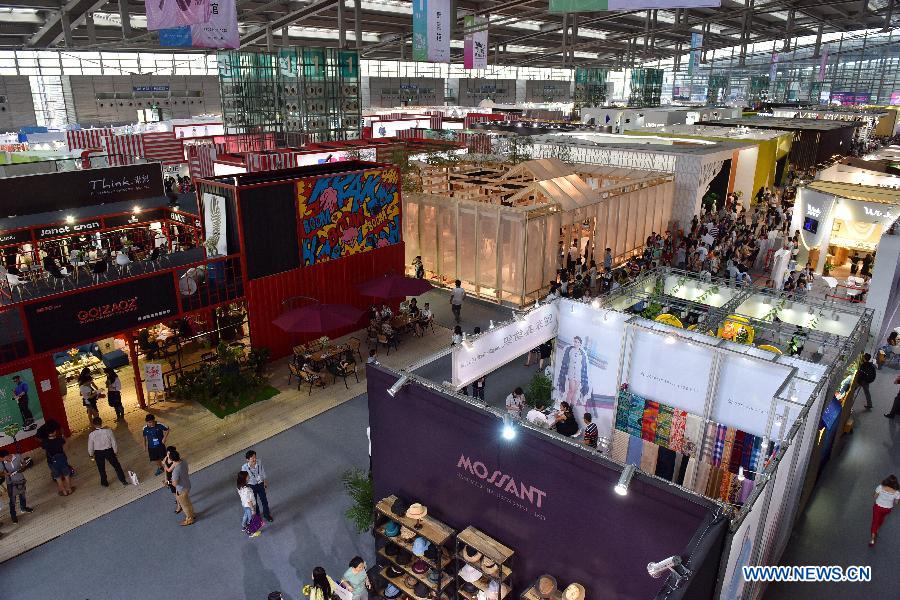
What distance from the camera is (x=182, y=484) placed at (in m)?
7.54

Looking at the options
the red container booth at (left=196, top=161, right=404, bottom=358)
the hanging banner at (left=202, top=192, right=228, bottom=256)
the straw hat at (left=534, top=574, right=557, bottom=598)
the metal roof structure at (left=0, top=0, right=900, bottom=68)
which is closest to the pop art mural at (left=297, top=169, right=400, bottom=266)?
the red container booth at (left=196, top=161, right=404, bottom=358)

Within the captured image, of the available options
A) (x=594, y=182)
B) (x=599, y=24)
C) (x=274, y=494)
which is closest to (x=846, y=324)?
(x=274, y=494)

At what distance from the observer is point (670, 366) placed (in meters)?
8.24

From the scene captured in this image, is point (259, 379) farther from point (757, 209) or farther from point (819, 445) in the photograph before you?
point (757, 209)

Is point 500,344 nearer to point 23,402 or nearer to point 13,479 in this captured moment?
point 13,479

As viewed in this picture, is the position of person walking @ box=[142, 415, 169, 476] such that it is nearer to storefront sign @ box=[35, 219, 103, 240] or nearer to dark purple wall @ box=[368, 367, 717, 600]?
dark purple wall @ box=[368, 367, 717, 600]

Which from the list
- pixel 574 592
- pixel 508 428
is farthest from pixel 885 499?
pixel 508 428

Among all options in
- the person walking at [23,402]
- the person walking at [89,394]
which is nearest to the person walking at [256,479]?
the person walking at [89,394]

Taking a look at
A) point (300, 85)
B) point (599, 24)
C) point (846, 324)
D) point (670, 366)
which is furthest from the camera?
point (599, 24)

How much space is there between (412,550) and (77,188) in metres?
12.9

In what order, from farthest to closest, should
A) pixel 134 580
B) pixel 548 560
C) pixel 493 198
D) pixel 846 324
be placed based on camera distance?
pixel 493 198 → pixel 846 324 → pixel 134 580 → pixel 548 560

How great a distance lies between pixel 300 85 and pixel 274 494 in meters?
19.1

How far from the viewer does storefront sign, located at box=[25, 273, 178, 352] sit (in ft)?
29.8

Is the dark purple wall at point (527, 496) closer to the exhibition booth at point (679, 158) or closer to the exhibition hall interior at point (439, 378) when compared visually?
the exhibition hall interior at point (439, 378)
